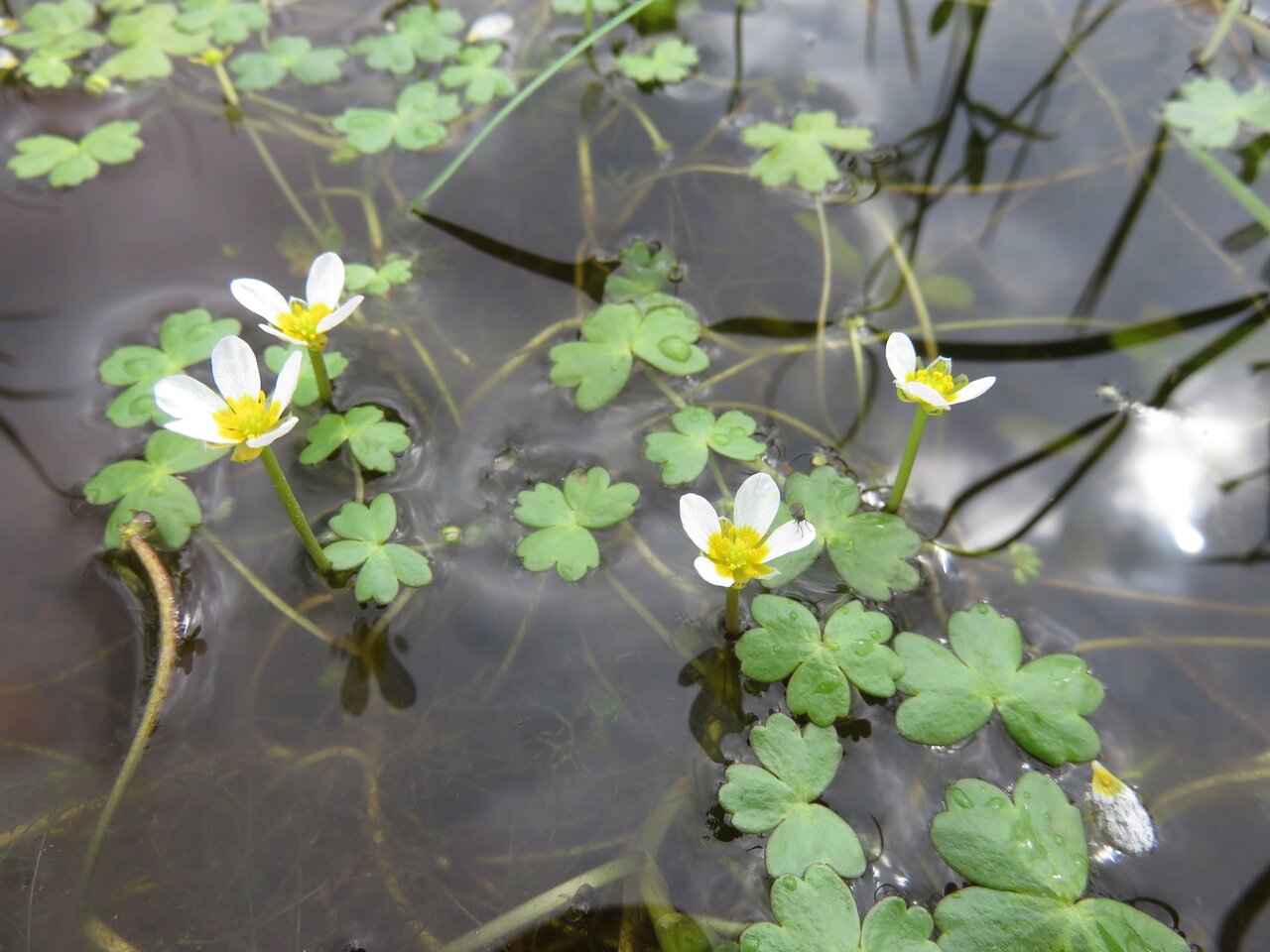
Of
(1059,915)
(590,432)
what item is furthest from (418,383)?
(1059,915)

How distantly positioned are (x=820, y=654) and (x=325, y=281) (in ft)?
4.98

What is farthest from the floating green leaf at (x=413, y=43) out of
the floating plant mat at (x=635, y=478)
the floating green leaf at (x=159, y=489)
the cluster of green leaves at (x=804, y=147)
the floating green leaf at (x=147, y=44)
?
the floating green leaf at (x=159, y=489)

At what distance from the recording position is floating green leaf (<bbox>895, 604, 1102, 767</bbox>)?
188 centimetres

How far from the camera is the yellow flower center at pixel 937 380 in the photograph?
2000 mm

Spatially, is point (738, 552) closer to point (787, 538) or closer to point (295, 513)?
point (787, 538)

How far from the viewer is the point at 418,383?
98.4 inches

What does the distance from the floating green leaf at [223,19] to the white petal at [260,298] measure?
5.95ft

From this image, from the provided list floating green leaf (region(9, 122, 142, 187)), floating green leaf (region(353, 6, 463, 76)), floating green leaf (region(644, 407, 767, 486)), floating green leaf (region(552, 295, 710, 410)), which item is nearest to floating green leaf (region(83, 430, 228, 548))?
floating green leaf (region(552, 295, 710, 410))

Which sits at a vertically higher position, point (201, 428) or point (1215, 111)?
point (1215, 111)

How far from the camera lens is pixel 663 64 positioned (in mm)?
3197

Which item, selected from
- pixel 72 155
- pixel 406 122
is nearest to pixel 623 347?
pixel 406 122

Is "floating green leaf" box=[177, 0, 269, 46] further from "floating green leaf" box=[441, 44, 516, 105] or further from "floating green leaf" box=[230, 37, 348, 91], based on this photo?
"floating green leaf" box=[441, 44, 516, 105]

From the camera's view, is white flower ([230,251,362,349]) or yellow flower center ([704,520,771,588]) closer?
yellow flower center ([704,520,771,588])

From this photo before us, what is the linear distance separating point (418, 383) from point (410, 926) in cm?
143
